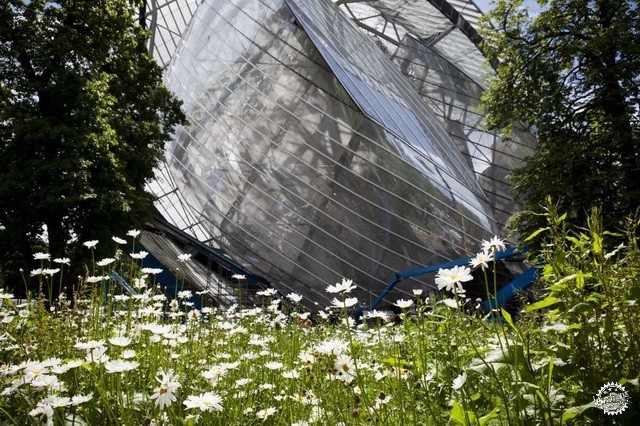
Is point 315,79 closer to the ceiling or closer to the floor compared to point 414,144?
closer to the ceiling

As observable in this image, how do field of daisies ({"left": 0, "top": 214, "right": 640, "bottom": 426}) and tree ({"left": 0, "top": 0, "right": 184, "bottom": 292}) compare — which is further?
tree ({"left": 0, "top": 0, "right": 184, "bottom": 292})

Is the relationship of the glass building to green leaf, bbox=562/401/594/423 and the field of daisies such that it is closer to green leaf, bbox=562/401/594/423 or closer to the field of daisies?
the field of daisies

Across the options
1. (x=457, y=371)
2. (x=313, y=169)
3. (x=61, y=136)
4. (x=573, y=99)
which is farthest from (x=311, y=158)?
(x=457, y=371)

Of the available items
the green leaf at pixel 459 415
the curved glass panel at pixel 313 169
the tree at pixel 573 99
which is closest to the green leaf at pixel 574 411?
the green leaf at pixel 459 415

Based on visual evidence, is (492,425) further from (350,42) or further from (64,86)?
(350,42)

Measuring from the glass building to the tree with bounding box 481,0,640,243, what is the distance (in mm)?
4855

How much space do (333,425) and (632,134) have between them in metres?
11.8

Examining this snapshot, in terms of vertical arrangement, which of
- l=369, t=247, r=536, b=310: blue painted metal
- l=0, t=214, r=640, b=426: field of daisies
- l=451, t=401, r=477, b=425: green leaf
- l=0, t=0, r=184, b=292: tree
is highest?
l=0, t=0, r=184, b=292: tree

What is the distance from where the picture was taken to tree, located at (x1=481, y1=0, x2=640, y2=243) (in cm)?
1134

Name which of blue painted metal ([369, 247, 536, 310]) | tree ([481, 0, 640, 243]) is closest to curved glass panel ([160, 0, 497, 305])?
blue painted metal ([369, 247, 536, 310])

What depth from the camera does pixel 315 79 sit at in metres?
18.3

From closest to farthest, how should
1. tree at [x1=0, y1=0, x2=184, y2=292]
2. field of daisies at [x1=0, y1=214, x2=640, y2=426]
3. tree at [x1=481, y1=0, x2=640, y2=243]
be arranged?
field of daisies at [x1=0, y1=214, x2=640, y2=426]
tree at [x1=481, y1=0, x2=640, y2=243]
tree at [x1=0, y1=0, x2=184, y2=292]

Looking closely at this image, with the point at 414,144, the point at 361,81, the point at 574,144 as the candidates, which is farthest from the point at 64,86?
the point at 574,144

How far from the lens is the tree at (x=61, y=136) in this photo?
12914 millimetres
